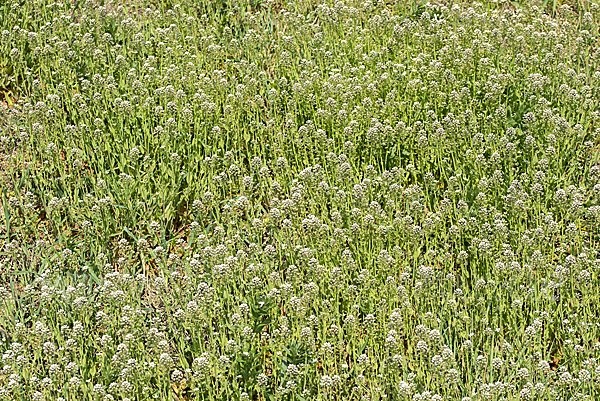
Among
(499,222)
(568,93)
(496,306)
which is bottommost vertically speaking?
(496,306)

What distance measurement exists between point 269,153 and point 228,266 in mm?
1961

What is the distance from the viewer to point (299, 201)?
6.88m

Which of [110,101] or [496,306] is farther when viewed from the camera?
[110,101]

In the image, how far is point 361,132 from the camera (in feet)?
25.8

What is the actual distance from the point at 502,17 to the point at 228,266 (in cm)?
520

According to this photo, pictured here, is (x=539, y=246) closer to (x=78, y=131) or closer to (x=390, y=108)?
(x=390, y=108)

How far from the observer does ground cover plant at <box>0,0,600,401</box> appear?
19.2ft

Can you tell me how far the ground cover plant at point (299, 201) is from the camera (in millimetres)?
5844

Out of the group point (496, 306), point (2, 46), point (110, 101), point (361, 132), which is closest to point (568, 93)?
point (361, 132)

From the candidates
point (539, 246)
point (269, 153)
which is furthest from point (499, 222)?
point (269, 153)

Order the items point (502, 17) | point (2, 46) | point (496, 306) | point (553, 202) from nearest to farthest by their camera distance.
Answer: point (496, 306) < point (553, 202) < point (2, 46) < point (502, 17)

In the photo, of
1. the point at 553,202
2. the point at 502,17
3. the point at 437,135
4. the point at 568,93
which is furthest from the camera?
the point at 502,17

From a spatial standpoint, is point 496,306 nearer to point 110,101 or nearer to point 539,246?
point 539,246

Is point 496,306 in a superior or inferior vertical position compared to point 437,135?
inferior
